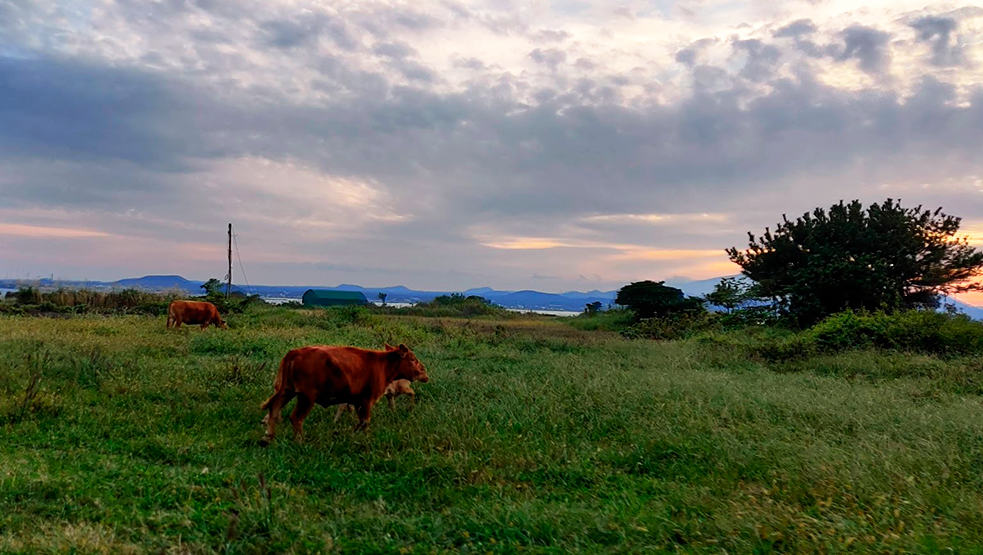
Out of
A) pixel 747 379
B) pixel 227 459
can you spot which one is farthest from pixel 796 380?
pixel 227 459

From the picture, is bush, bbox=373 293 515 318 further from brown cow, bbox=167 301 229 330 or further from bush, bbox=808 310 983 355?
bush, bbox=808 310 983 355

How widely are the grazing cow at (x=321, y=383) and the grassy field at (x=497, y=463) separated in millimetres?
347

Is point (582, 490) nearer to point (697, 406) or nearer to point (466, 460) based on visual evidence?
point (466, 460)

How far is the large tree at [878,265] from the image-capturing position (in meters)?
23.8

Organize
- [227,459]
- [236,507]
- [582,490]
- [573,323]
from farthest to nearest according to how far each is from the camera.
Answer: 1. [573,323]
2. [227,459]
3. [582,490]
4. [236,507]

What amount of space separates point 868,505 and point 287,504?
4.70 metres

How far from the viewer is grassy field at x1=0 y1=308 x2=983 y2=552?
14.9ft

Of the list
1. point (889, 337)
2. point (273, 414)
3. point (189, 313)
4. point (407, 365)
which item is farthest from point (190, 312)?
point (889, 337)

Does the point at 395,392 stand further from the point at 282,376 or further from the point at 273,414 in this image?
the point at 273,414

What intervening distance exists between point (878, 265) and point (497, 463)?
22.5 m

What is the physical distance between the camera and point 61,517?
4.69m

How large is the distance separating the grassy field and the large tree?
12.4m

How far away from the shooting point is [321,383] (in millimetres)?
7645

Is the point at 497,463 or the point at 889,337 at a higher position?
the point at 889,337
